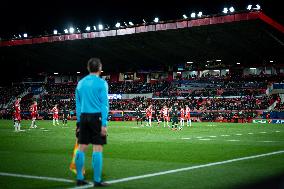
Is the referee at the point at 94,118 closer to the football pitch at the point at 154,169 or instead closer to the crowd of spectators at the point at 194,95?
the football pitch at the point at 154,169

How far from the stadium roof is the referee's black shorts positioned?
42573 mm

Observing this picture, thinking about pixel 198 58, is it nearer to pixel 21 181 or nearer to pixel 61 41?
pixel 61 41

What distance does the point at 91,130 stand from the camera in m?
7.52

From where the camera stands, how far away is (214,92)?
6206 centimetres

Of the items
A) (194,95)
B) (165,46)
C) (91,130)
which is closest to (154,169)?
(91,130)

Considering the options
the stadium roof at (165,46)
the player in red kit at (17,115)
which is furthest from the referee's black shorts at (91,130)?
the stadium roof at (165,46)

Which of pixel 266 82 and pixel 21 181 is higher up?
pixel 266 82

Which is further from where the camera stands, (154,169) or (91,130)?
(154,169)

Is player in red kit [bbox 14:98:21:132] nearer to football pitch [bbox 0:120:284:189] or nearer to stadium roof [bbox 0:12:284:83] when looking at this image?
football pitch [bbox 0:120:284:189]

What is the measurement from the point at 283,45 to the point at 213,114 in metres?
13.3

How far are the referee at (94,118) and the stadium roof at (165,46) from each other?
42.3 meters

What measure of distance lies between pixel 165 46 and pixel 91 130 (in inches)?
2136

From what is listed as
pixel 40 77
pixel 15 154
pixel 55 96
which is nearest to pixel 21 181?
pixel 15 154

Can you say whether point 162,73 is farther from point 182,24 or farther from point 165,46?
point 182,24
